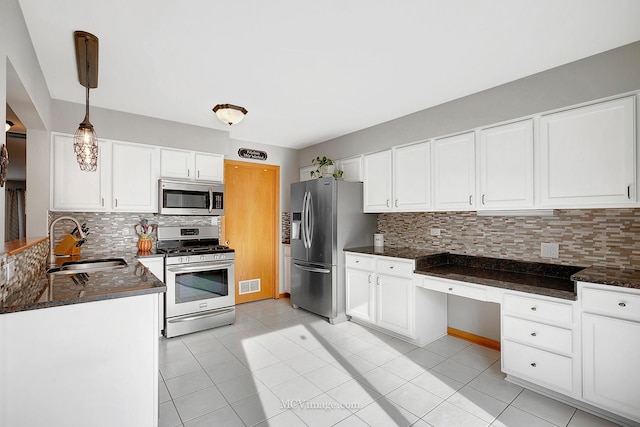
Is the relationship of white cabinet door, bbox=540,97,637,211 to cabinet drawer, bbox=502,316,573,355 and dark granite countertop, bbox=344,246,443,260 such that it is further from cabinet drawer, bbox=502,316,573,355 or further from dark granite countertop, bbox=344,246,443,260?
dark granite countertop, bbox=344,246,443,260

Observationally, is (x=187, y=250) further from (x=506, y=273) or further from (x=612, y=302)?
(x=612, y=302)

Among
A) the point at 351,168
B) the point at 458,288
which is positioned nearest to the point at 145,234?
the point at 351,168

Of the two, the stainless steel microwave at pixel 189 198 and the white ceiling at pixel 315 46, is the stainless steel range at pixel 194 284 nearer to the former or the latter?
the stainless steel microwave at pixel 189 198

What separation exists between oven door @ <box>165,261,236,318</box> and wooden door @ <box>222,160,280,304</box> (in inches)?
33.9

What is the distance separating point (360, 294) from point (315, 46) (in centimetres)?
267

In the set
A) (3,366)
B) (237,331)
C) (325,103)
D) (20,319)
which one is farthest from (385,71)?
(237,331)

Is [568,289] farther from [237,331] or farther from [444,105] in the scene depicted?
[237,331]

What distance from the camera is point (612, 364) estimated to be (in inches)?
76.5

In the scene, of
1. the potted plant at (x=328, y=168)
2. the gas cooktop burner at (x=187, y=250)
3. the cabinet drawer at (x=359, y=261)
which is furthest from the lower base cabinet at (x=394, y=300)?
the gas cooktop burner at (x=187, y=250)

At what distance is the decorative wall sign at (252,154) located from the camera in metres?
4.59

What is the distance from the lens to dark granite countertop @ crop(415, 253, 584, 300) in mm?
2289

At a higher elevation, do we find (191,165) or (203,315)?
(191,165)

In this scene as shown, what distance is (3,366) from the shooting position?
4.23ft

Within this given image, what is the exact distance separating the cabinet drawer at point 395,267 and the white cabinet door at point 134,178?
2688 mm
